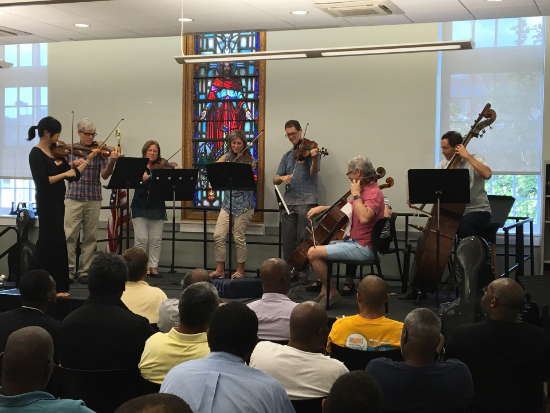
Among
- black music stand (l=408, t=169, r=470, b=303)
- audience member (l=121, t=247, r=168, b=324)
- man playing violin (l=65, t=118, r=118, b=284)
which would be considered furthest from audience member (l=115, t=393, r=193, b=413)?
man playing violin (l=65, t=118, r=118, b=284)

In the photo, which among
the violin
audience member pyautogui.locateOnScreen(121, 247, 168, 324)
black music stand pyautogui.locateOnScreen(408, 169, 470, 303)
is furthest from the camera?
the violin

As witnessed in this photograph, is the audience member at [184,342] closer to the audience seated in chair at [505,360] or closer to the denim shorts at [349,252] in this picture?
the audience seated in chair at [505,360]

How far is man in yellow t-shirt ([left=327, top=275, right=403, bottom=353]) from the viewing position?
10.3 feet

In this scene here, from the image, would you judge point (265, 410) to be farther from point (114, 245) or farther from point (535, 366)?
point (114, 245)

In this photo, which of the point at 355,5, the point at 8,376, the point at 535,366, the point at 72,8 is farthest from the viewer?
the point at 72,8

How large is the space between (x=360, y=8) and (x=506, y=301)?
3.38 meters

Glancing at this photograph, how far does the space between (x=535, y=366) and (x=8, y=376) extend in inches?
84.1

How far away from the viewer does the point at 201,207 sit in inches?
297

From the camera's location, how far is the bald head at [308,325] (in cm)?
256

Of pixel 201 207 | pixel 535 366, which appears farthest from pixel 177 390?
pixel 201 207

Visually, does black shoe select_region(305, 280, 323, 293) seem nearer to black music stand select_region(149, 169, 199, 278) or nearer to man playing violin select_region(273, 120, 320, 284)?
man playing violin select_region(273, 120, 320, 284)

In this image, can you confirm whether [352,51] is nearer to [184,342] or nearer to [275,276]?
A: [275,276]

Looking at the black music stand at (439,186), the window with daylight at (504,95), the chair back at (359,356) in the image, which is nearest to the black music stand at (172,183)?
the black music stand at (439,186)

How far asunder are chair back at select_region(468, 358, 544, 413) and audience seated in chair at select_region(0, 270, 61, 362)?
188 centimetres
